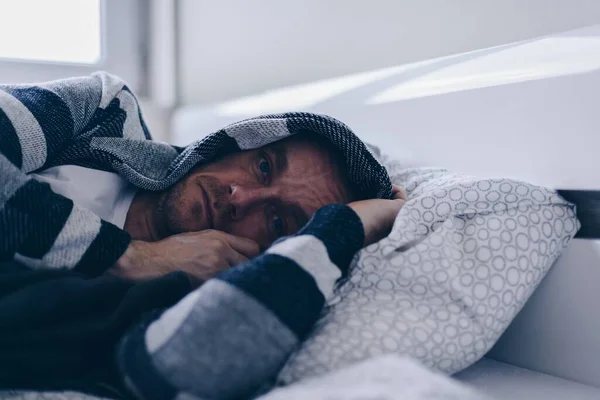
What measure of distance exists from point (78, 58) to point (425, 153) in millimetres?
1222

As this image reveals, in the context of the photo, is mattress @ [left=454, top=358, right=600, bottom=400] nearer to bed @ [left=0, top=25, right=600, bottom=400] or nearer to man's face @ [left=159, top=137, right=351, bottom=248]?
bed @ [left=0, top=25, right=600, bottom=400]

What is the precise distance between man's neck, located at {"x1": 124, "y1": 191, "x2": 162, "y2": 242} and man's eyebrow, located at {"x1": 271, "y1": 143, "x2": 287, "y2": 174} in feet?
0.62

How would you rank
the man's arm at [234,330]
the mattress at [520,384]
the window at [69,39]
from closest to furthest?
the man's arm at [234,330], the mattress at [520,384], the window at [69,39]

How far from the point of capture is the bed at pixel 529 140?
66 centimetres

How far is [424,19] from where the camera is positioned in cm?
102

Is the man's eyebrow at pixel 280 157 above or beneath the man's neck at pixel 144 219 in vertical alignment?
above

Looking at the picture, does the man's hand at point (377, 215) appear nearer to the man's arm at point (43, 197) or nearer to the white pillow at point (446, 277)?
the white pillow at point (446, 277)

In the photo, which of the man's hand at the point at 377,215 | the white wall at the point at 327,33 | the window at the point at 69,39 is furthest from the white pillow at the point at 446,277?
the window at the point at 69,39

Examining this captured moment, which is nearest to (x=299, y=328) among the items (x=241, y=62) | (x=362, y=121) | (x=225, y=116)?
(x=362, y=121)

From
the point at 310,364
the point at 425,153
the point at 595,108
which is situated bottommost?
the point at 310,364

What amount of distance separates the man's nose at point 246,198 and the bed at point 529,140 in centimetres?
20

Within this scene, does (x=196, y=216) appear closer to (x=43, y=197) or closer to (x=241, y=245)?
(x=241, y=245)

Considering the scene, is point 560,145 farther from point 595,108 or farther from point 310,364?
point 310,364

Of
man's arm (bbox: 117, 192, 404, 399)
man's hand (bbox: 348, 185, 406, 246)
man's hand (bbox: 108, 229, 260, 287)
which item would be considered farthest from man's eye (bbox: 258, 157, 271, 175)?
man's arm (bbox: 117, 192, 404, 399)
